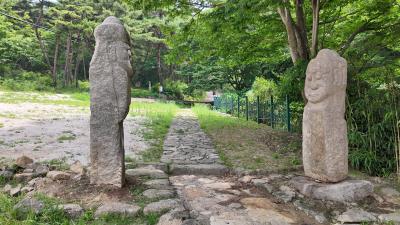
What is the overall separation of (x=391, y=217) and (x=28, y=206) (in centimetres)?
417

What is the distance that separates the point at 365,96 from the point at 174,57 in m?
Result: 5.12

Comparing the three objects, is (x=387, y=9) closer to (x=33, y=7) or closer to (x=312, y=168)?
(x=312, y=168)

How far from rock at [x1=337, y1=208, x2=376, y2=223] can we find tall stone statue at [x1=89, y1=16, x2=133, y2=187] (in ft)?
9.44

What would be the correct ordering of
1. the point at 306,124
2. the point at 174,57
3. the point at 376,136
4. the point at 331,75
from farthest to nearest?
the point at 174,57 < the point at 376,136 < the point at 306,124 < the point at 331,75

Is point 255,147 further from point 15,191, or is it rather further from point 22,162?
point 15,191

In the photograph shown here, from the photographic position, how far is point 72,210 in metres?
3.86

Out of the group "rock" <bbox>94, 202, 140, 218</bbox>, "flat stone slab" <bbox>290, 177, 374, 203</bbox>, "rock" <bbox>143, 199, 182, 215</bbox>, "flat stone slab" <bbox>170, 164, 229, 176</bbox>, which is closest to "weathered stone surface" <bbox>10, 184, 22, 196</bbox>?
"rock" <bbox>94, 202, 140, 218</bbox>

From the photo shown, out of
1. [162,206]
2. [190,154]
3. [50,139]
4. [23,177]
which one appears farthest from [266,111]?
[23,177]

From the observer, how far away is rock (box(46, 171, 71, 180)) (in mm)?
4895

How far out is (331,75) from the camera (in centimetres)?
463

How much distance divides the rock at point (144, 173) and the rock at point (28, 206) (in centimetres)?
147

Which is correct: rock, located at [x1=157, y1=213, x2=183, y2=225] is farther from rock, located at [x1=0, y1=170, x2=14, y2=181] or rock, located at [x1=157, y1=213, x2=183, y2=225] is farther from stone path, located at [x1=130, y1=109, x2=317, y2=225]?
rock, located at [x1=0, y1=170, x2=14, y2=181]

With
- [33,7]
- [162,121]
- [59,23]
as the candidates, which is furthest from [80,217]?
[33,7]

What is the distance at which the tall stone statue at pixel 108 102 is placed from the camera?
15.1 feet
